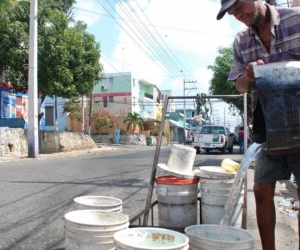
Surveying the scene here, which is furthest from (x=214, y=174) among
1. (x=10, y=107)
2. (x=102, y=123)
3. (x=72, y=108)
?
(x=102, y=123)

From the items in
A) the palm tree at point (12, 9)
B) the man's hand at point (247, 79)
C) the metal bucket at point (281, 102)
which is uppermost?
the palm tree at point (12, 9)

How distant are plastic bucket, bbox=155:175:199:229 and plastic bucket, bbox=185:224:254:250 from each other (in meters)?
0.80

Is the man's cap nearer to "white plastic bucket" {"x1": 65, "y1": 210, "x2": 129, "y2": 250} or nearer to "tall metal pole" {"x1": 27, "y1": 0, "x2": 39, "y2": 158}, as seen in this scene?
"white plastic bucket" {"x1": 65, "y1": 210, "x2": 129, "y2": 250}

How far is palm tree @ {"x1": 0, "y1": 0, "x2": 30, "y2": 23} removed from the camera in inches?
625

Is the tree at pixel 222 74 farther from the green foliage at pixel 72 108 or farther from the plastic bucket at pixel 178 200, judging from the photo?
the plastic bucket at pixel 178 200

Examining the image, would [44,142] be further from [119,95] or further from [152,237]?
[119,95]

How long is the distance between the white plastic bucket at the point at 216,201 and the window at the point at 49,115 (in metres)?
43.0

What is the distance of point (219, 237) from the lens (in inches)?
105

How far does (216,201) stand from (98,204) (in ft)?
3.87

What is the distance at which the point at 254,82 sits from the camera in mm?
2273

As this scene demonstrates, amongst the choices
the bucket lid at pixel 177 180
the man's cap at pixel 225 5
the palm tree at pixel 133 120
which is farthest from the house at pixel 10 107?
the man's cap at pixel 225 5

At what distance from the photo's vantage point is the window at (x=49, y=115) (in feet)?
146

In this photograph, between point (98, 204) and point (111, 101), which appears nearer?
point (98, 204)

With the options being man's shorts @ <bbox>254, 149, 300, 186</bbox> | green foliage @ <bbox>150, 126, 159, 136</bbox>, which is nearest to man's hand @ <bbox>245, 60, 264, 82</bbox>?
man's shorts @ <bbox>254, 149, 300, 186</bbox>
